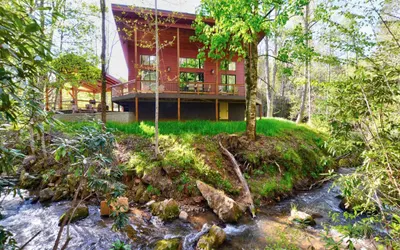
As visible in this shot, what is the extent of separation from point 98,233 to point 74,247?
0.59m

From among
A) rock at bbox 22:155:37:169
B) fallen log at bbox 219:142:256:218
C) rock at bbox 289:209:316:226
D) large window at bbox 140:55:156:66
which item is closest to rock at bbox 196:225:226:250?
fallen log at bbox 219:142:256:218

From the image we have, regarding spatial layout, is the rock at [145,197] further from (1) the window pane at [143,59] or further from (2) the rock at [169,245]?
(1) the window pane at [143,59]

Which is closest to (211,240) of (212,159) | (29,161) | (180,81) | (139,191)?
(139,191)

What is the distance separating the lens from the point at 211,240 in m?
4.44

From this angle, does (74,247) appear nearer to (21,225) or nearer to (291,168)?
(21,225)

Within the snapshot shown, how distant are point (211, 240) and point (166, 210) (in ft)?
6.15

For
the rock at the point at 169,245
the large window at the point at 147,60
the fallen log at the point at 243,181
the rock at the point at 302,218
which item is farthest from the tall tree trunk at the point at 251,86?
the large window at the point at 147,60

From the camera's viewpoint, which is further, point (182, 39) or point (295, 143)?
point (182, 39)

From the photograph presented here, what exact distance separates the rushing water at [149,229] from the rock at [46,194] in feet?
0.89

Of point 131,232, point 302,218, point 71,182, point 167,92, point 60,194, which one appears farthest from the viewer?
point 167,92

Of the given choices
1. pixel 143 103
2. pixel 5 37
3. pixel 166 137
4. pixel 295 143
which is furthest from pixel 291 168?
pixel 143 103

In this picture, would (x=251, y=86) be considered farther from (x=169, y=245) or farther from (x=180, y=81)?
(x=169, y=245)

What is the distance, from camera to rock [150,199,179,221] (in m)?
5.74

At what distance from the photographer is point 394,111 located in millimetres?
2639
